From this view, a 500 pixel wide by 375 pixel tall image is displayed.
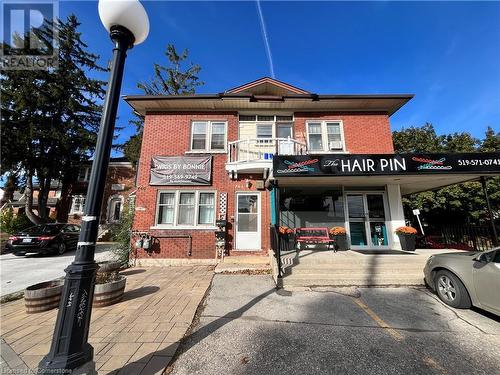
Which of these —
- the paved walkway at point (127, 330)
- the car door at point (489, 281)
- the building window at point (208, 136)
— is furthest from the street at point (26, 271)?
the car door at point (489, 281)

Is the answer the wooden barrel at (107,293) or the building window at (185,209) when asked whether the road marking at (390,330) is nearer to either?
the wooden barrel at (107,293)

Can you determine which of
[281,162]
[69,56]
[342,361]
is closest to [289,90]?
[281,162]

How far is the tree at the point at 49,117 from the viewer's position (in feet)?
60.3

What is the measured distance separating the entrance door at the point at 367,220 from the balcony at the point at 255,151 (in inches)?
126

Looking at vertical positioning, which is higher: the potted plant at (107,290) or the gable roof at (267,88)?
the gable roof at (267,88)

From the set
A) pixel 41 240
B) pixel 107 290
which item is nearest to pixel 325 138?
pixel 107 290

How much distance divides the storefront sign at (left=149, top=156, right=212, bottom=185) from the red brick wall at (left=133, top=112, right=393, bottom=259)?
0.23 m

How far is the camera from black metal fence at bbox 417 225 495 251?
33.3ft

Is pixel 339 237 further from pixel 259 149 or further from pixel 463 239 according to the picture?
pixel 463 239

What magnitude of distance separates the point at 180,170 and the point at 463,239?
1360 cm

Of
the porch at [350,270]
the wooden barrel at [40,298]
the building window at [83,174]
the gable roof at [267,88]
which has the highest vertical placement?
the gable roof at [267,88]

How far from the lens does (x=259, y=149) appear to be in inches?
413

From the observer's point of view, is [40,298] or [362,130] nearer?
[40,298]

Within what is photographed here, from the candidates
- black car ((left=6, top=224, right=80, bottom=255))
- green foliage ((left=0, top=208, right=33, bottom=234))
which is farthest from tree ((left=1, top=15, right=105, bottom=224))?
black car ((left=6, top=224, right=80, bottom=255))
